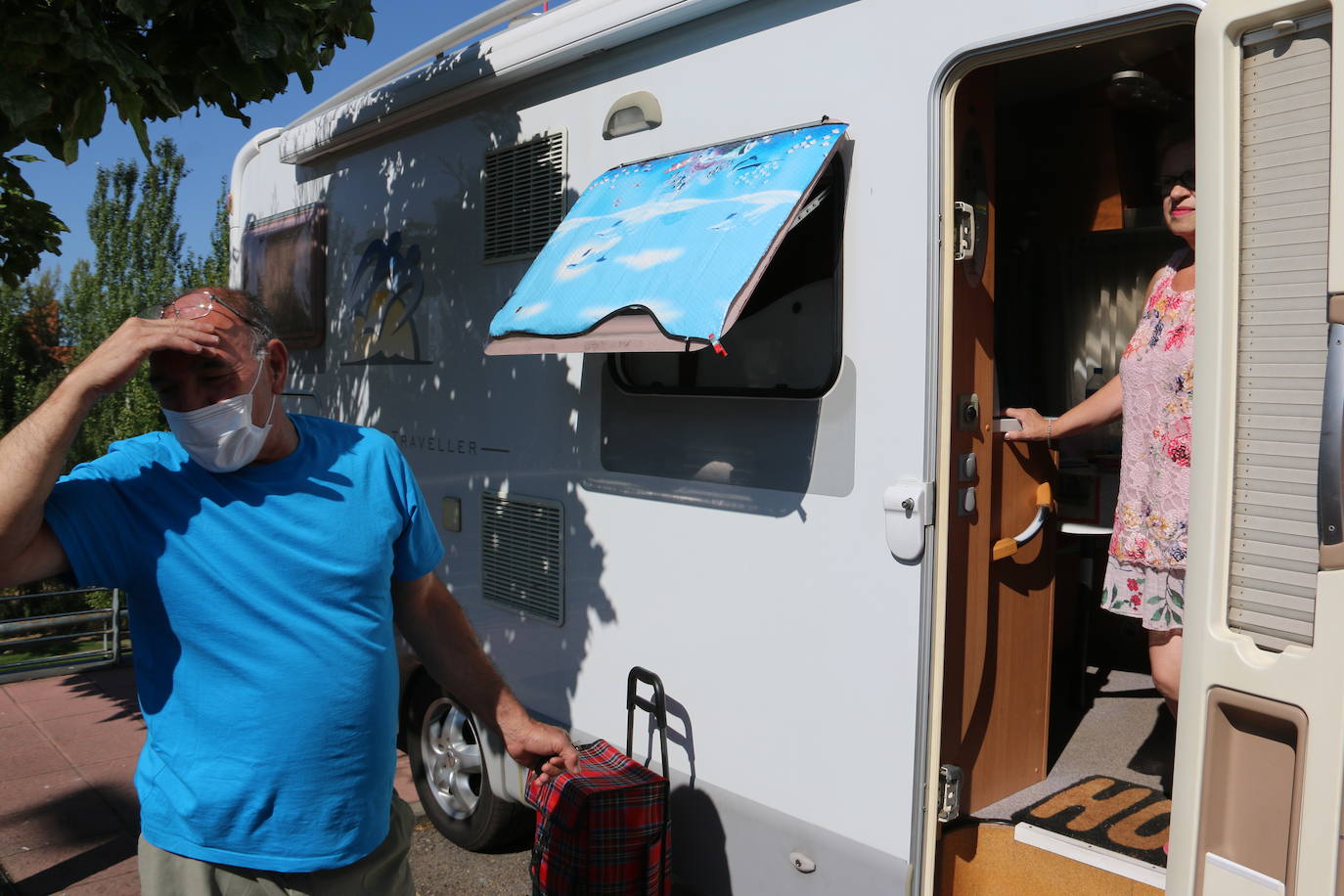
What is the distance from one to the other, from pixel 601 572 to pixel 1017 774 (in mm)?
1508

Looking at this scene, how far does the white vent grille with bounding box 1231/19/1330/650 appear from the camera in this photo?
5.67ft

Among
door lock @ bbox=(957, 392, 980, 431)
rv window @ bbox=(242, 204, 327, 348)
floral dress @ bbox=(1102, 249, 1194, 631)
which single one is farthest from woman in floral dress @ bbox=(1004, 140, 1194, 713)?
rv window @ bbox=(242, 204, 327, 348)

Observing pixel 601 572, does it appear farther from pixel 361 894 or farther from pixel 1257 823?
pixel 1257 823

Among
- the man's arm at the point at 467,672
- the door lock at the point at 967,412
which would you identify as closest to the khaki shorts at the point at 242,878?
the man's arm at the point at 467,672

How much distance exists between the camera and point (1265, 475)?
181 centimetres

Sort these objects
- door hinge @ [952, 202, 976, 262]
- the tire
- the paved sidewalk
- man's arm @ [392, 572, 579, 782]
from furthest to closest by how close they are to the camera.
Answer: the paved sidewalk → the tire → door hinge @ [952, 202, 976, 262] → man's arm @ [392, 572, 579, 782]

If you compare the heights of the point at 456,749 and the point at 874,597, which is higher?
the point at 874,597

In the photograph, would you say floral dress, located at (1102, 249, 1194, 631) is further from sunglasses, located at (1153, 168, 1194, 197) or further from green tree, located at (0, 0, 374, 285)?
green tree, located at (0, 0, 374, 285)

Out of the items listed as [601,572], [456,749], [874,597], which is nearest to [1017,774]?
[874,597]

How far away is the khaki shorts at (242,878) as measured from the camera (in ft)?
6.38

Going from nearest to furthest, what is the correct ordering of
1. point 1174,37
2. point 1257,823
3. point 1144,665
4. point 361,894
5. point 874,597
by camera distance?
point 1257,823 < point 361,894 < point 874,597 < point 1174,37 < point 1144,665

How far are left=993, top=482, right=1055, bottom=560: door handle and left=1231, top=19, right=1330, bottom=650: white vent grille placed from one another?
4.65 ft

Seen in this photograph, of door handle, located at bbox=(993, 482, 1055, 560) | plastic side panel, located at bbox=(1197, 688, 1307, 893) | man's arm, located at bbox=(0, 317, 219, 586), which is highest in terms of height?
man's arm, located at bbox=(0, 317, 219, 586)

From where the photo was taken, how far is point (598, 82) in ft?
11.8
